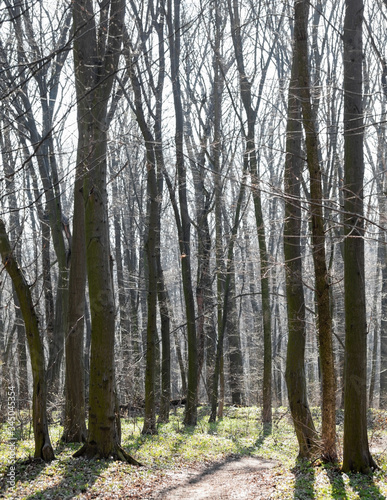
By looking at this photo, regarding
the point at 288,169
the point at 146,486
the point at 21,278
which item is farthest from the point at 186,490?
the point at 288,169

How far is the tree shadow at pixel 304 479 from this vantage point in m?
5.84

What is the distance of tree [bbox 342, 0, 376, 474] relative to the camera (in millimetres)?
6441

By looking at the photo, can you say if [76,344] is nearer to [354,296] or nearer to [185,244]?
[354,296]

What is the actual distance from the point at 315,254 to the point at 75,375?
15.1 ft

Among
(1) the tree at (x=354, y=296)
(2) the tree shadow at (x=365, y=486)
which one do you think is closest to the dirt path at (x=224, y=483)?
(2) the tree shadow at (x=365, y=486)

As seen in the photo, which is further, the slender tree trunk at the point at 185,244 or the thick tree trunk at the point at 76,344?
the slender tree trunk at the point at 185,244

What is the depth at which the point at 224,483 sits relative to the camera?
7266 mm

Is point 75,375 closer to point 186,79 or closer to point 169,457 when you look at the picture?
point 169,457

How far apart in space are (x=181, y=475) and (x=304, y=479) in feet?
6.49

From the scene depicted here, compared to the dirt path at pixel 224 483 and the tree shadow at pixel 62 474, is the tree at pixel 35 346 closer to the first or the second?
the tree shadow at pixel 62 474

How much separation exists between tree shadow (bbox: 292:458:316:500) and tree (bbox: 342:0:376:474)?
1.68 ft

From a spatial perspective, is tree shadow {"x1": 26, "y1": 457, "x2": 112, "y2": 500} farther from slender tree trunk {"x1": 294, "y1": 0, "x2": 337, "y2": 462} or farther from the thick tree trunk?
slender tree trunk {"x1": 294, "y1": 0, "x2": 337, "y2": 462}

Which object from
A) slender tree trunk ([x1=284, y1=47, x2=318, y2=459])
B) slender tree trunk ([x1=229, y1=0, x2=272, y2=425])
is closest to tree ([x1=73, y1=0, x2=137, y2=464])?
slender tree trunk ([x1=284, y1=47, x2=318, y2=459])

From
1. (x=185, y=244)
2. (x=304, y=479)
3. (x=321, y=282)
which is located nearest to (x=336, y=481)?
(x=304, y=479)
